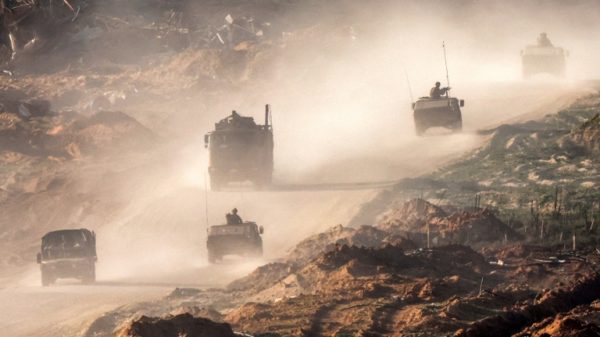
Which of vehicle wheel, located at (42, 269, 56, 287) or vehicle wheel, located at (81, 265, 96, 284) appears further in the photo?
vehicle wheel, located at (42, 269, 56, 287)

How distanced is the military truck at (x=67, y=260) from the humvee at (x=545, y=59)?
35.9 m

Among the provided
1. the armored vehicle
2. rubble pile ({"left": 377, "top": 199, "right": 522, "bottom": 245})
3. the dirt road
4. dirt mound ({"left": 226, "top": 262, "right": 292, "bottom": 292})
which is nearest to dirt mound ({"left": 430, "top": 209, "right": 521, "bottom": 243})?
rubble pile ({"left": 377, "top": 199, "right": 522, "bottom": 245})

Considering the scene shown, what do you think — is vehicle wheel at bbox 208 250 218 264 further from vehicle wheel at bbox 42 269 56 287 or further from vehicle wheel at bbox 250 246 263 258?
vehicle wheel at bbox 42 269 56 287

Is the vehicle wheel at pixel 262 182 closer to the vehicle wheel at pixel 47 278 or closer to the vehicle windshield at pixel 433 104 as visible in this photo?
the vehicle windshield at pixel 433 104

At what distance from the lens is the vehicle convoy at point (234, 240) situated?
37.1 m

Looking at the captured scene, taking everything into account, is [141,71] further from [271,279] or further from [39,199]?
[271,279]

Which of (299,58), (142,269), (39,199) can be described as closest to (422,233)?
(142,269)

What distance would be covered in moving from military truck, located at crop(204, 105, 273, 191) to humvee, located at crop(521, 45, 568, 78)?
2478cm

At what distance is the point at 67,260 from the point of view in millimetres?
37906

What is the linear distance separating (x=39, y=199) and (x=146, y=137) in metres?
11.0

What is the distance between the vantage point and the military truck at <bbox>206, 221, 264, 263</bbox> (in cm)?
3709

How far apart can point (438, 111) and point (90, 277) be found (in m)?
19.5

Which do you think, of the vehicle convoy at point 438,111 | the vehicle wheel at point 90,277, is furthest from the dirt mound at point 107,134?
the vehicle wheel at point 90,277

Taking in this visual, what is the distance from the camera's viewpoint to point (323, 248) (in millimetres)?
35656
